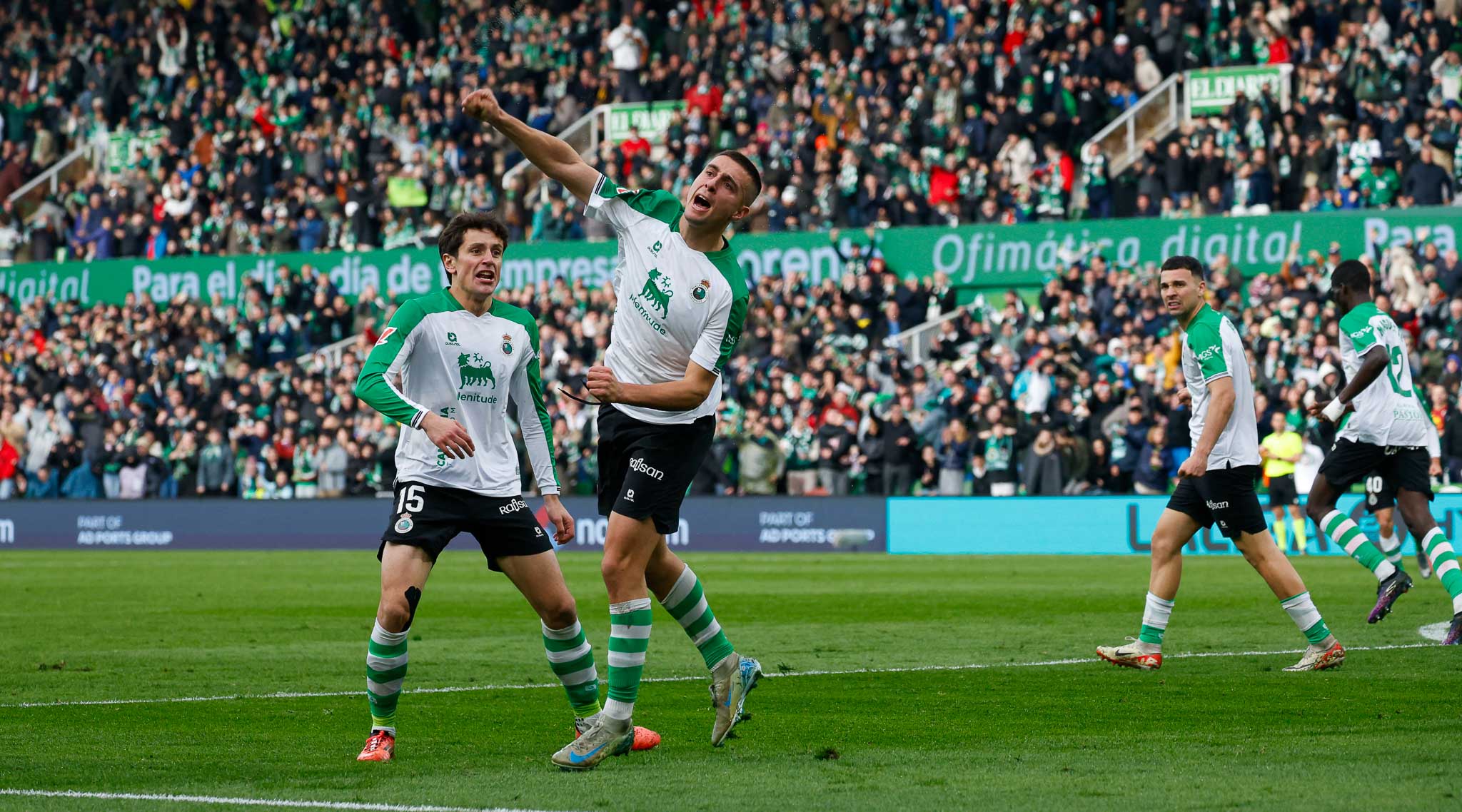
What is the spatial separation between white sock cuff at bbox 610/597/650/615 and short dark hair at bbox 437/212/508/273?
1519 mm

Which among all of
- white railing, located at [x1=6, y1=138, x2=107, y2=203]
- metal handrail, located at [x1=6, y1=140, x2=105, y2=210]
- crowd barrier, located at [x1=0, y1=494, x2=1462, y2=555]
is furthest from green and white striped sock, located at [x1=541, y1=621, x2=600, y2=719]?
metal handrail, located at [x1=6, y1=140, x2=105, y2=210]

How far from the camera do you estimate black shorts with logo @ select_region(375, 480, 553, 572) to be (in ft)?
25.5

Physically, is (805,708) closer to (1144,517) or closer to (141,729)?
(141,729)

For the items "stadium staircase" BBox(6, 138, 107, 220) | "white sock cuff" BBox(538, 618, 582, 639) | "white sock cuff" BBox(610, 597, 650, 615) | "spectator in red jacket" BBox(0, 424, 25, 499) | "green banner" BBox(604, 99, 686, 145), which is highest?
"green banner" BBox(604, 99, 686, 145)

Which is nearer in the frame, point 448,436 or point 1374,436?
point 448,436

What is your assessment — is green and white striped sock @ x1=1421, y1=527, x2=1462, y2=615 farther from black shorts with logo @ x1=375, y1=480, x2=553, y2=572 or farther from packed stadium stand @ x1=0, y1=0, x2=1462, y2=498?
packed stadium stand @ x1=0, y1=0, x2=1462, y2=498

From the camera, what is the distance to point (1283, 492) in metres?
24.5

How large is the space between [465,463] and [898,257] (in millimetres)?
23664

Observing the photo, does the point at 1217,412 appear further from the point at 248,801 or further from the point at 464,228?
the point at 248,801

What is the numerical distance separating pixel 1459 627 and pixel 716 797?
693cm

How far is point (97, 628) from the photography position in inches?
609

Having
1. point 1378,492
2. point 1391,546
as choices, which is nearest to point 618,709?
point 1378,492

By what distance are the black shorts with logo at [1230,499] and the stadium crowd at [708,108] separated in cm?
1771

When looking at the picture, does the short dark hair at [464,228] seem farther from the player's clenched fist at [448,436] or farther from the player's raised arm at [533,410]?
the player's clenched fist at [448,436]
